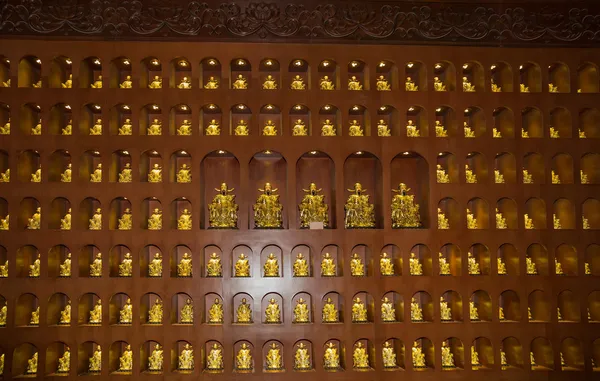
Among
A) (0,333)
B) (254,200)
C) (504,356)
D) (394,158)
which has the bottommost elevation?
(504,356)

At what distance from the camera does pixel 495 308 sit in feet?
38.2

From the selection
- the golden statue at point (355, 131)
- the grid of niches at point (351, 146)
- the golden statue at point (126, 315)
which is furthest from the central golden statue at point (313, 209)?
the golden statue at point (126, 315)

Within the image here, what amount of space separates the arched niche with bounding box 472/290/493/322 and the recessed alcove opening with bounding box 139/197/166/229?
7.25 meters

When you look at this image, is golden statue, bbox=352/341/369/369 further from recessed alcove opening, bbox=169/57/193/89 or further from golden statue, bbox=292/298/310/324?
recessed alcove opening, bbox=169/57/193/89

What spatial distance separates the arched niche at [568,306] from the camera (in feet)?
38.8

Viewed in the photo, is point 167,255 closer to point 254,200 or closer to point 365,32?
point 254,200

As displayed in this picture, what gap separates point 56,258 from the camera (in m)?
11.7

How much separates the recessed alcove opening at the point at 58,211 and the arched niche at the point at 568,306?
37.5 feet

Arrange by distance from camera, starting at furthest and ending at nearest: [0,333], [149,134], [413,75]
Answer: [413,75]
[149,134]
[0,333]

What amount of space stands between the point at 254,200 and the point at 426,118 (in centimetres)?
443

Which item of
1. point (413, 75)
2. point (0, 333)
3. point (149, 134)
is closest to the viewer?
point (0, 333)

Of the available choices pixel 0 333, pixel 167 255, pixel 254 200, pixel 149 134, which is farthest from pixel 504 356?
pixel 0 333

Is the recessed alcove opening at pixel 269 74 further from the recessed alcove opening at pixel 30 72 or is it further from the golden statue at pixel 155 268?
the recessed alcove opening at pixel 30 72

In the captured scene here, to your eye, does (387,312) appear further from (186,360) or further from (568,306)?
(186,360)
